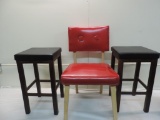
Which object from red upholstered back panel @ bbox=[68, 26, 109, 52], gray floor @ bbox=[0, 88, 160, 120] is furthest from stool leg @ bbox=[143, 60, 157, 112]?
red upholstered back panel @ bbox=[68, 26, 109, 52]

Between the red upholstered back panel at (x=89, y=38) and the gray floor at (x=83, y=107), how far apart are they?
1.86 ft

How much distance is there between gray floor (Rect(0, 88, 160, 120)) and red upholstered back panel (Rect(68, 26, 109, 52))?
567 millimetres

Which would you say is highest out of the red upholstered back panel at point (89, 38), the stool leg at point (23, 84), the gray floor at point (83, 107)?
the red upholstered back panel at point (89, 38)

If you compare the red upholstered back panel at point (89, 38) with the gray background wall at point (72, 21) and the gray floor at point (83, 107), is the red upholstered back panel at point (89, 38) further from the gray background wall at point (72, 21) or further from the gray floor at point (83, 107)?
the gray floor at point (83, 107)

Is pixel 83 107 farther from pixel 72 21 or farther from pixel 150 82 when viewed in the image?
pixel 72 21

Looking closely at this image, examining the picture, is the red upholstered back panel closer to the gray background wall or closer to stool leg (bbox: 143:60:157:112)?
the gray background wall

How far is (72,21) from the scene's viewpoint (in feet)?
5.45

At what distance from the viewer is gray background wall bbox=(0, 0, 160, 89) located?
1607 mm

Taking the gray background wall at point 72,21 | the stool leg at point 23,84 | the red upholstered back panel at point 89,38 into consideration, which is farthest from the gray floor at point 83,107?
the red upholstered back panel at point 89,38

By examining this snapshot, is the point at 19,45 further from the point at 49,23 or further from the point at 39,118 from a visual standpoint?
the point at 39,118

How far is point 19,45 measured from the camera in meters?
1.78

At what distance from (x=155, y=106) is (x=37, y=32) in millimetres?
1512

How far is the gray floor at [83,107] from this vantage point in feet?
4.35

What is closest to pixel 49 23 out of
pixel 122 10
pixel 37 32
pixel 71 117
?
pixel 37 32
